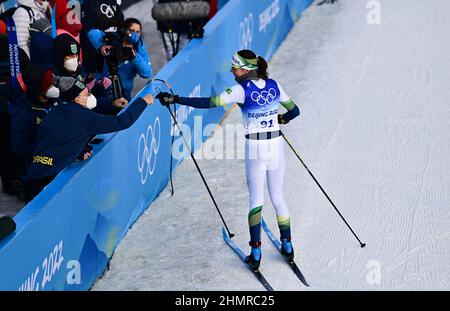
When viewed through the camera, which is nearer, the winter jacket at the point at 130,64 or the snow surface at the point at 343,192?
the snow surface at the point at 343,192

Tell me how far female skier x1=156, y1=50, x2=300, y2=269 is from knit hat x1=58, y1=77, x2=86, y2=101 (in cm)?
69

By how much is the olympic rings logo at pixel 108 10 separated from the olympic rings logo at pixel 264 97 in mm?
3315

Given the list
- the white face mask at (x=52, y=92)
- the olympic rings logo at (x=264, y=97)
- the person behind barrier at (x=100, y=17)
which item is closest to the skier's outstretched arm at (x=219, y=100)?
the olympic rings logo at (x=264, y=97)

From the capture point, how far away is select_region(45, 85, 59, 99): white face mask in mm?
7830

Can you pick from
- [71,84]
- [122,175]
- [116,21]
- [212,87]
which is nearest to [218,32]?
[212,87]

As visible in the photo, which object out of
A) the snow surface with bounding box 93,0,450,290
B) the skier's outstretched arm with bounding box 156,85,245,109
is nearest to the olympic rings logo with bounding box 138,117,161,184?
the snow surface with bounding box 93,0,450,290

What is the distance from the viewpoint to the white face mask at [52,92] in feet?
25.7

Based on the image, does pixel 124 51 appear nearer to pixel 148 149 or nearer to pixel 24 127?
pixel 148 149

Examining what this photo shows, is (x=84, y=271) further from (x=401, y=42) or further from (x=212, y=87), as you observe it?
(x=401, y=42)

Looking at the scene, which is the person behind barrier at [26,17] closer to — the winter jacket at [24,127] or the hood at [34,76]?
the winter jacket at [24,127]

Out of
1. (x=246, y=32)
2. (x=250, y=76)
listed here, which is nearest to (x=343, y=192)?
(x=250, y=76)

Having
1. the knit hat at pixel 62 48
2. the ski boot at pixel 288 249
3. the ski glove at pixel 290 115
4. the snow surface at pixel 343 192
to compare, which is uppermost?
the knit hat at pixel 62 48

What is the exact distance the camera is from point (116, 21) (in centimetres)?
1048
